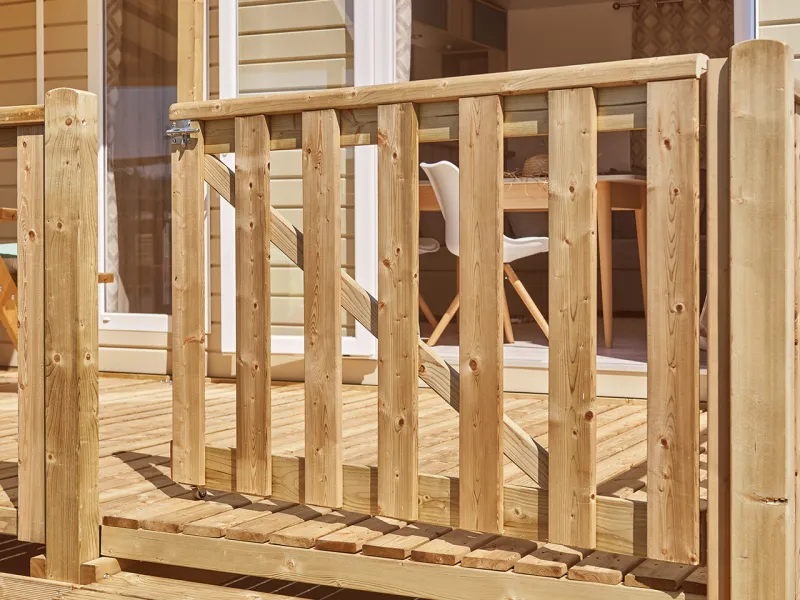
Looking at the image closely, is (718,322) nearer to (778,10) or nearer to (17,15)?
(778,10)

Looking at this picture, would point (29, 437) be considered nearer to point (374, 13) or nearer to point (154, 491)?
point (154, 491)

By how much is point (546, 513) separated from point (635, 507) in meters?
0.19

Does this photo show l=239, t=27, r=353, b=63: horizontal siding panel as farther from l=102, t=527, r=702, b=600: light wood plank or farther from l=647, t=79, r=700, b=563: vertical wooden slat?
l=647, t=79, r=700, b=563: vertical wooden slat

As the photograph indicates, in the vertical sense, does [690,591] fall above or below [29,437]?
below

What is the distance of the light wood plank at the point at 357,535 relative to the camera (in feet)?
7.96

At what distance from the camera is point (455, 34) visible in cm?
947

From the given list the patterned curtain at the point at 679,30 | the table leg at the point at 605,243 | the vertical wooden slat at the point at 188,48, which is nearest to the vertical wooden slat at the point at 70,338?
the vertical wooden slat at the point at 188,48

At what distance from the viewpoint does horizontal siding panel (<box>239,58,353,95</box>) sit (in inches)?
195

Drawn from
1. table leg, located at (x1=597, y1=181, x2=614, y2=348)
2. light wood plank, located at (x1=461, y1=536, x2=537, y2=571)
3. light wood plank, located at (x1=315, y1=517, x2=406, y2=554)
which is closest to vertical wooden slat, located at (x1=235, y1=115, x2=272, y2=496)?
light wood plank, located at (x1=315, y1=517, x2=406, y2=554)

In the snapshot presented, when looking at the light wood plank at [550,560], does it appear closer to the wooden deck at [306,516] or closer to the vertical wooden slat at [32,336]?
the wooden deck at [306,516]

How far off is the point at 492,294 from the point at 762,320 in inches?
21.9

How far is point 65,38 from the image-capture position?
18.7ft

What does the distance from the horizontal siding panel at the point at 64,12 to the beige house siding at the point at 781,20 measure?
3348mm

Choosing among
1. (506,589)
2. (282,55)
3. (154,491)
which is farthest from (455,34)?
(506,589)
